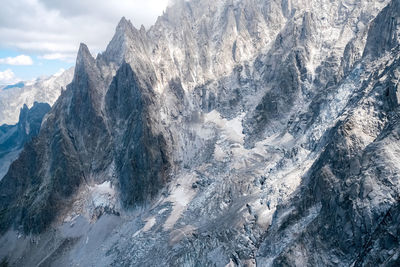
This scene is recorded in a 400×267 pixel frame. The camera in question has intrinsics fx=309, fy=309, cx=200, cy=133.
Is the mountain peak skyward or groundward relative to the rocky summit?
skyward

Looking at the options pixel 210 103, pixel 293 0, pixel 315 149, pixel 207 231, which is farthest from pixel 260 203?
pixel 293 0

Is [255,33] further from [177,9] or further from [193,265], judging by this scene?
[193,265]

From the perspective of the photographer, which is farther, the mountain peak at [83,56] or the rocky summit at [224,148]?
the mountain peak at [83,56]

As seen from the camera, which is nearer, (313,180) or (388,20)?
(313,180)

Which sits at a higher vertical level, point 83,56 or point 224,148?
point 83,56

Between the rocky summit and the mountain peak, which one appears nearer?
the rocky summit

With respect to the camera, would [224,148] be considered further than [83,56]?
No

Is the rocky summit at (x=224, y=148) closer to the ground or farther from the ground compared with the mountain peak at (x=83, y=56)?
closer to the ground

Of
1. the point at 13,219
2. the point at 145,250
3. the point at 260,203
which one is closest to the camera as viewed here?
the point at 260,203
